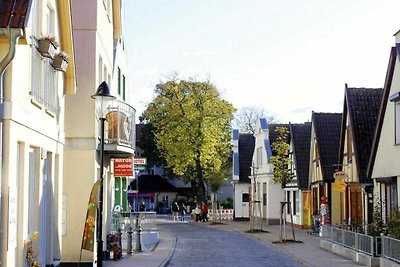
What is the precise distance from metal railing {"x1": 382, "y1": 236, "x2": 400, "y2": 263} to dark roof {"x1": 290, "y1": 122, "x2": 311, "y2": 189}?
22317mm

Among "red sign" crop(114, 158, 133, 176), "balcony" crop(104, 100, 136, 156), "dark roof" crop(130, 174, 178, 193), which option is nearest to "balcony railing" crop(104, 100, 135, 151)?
"balcony" crop(104, 100, 136, 156)

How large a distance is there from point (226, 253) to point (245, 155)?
33658mm

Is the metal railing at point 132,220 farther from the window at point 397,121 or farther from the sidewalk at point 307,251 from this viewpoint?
the window at point 397,121

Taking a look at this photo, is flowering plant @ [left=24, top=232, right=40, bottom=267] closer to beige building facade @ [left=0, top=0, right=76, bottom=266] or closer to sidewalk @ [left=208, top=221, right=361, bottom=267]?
beige building facade @ [left=0, top=0, right=76, bottom=266]

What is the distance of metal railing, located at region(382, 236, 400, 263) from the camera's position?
1808cm

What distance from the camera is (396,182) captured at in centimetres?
2377

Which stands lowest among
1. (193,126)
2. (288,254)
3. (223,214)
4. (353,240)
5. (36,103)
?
(223,214)

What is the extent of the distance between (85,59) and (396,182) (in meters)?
11.4

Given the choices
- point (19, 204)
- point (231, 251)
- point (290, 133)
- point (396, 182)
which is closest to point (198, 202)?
point (290, 133)

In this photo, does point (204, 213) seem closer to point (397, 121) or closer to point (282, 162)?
point (282, 162)

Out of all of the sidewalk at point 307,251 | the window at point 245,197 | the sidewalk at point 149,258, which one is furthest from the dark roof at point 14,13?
the window at point 245,197

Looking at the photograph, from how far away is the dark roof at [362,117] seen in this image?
29906 millimetres

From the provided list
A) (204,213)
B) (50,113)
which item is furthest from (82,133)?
(204,213)

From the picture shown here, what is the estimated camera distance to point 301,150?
43.2 meters
